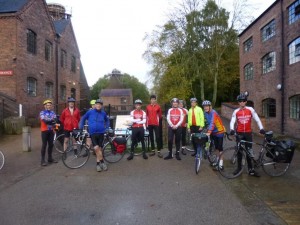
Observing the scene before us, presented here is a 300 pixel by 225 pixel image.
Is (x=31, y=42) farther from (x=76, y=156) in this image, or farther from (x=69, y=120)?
(x=76, y=156)

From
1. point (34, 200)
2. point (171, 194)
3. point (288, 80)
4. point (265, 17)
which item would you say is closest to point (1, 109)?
point (34, 200)

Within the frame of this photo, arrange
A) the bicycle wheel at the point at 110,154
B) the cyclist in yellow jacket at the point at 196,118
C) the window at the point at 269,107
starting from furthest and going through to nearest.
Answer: the window at the point at 269,107, the cyclist in yellow jacket at the point at 196,118, the bicycle wheel at the point at 110,154

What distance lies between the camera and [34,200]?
5.77 m

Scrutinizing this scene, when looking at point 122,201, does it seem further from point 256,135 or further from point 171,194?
point 256,135

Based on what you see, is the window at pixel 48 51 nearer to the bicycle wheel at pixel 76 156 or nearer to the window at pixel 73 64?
the window at pixel 73 64

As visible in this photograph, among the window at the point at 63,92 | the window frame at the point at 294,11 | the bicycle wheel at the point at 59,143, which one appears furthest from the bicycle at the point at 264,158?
the window at the point at 63,92

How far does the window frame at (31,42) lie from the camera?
20656 millimetres

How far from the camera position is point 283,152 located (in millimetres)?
7094

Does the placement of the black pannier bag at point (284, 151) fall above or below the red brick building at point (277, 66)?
below

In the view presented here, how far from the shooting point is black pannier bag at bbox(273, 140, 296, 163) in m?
7.08

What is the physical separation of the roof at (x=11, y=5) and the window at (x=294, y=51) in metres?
16.1

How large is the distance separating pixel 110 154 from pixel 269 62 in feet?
51.1

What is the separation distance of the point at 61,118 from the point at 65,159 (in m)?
2.10

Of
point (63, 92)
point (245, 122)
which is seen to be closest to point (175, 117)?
point (245, 122)
